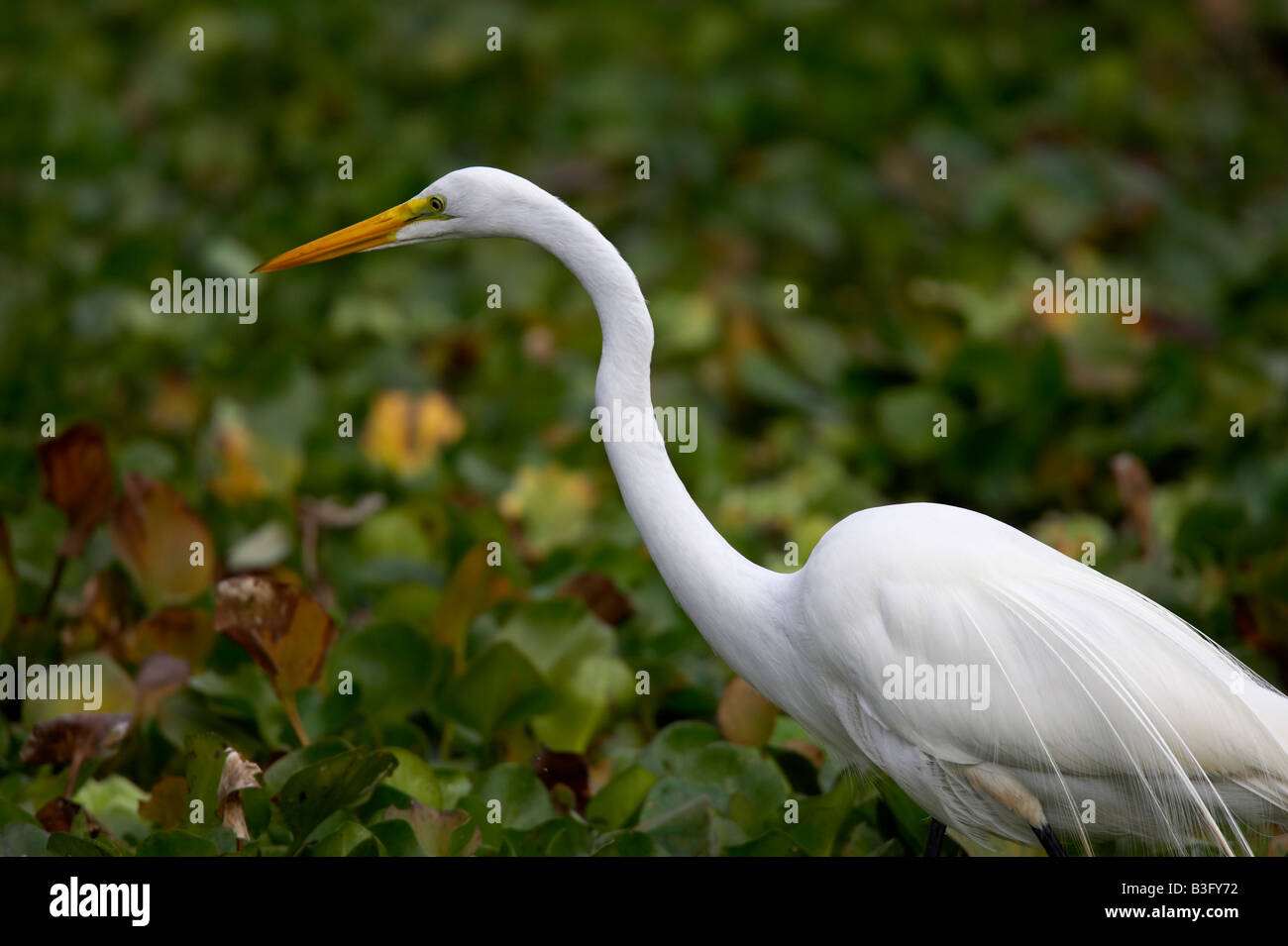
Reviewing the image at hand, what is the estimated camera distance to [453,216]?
107 inches

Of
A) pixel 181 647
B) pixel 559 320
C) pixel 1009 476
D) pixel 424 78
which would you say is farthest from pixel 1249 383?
pixel 424 78

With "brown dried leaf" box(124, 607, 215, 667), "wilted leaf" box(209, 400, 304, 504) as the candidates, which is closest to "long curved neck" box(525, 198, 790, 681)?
"brown dried leaf" box(124, 607, 215, 667)

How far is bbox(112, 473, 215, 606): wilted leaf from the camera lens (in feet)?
12.1

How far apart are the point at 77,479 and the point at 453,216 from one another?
1638mm

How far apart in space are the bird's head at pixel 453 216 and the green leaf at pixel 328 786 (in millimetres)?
928

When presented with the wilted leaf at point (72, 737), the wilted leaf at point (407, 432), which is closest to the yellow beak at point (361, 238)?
the wilted leaf at point (72, 737)

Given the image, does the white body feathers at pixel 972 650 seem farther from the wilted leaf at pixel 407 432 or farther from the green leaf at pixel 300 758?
the wilted leaf at pixel 407 432

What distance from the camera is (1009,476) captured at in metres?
5.09

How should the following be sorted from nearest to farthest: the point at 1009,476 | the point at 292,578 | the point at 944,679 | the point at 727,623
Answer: the point at 944,679, the point at 727,623, the point at 292,578, the point at 1009,476

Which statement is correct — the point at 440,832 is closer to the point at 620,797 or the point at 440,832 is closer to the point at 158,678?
the point at 620,797

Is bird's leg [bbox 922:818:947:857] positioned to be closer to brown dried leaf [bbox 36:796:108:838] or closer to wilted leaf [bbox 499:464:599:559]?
brown dried leaf [bbox 36:796:108:838]

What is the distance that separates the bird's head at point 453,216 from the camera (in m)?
2.66

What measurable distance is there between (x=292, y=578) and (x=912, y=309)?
3081mm
